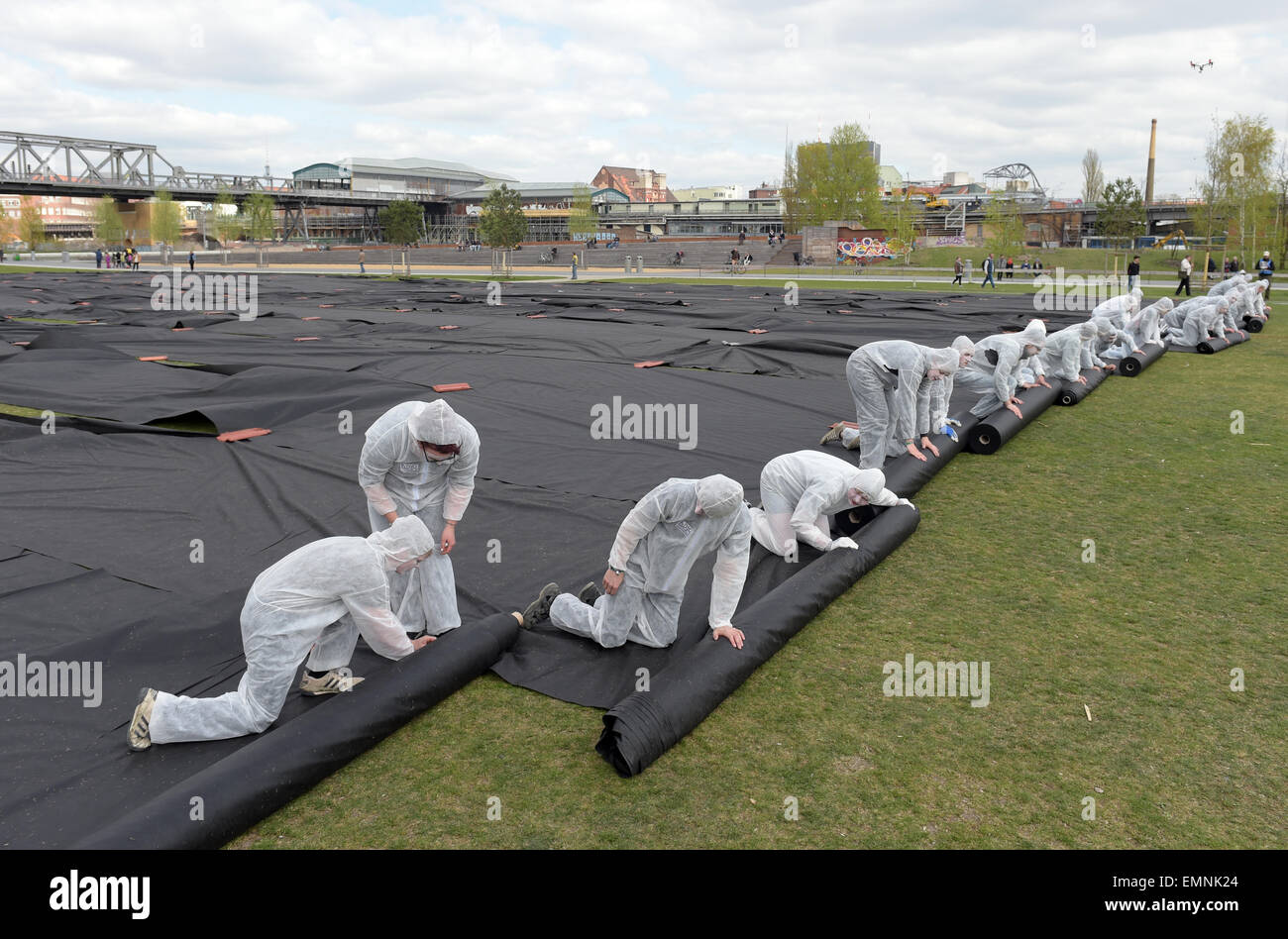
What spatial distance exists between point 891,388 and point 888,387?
58mm

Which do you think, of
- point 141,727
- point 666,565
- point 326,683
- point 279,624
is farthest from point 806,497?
point 141,727

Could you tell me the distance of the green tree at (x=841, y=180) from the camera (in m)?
65.9

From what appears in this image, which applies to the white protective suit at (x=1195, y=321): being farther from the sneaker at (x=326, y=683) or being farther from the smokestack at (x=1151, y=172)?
the smokestack at (x=1151, y=172)

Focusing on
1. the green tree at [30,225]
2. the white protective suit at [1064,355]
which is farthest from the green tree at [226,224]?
the white protective suit at [1064,355]

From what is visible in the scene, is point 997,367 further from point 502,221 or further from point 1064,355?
point 502,221

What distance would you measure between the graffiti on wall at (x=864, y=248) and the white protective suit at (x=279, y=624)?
2224 inches

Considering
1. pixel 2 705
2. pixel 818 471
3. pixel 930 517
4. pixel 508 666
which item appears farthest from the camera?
pixel 930 517
